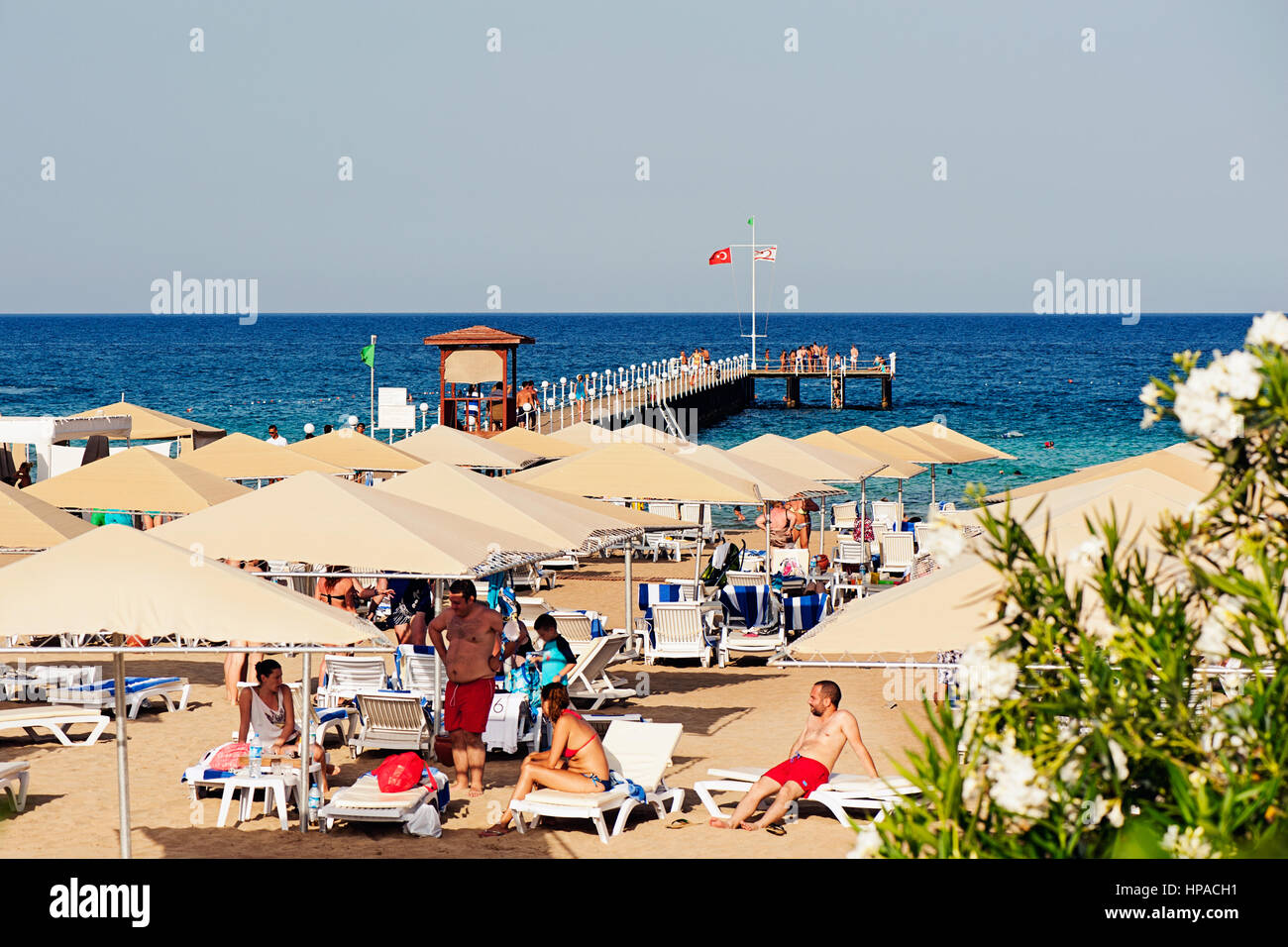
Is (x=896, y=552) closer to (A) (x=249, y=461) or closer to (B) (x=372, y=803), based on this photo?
(A) (x=249, y=461)

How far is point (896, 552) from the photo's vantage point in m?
19.0

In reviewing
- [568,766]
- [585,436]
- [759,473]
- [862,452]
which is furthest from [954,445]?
[568,766]

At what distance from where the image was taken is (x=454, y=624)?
9.41 m

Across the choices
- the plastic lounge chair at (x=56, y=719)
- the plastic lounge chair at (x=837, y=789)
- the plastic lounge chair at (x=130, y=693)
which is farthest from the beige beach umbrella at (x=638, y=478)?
the plastic lounge chair at (x=837, y=789)

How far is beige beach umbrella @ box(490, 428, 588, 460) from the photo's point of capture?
68.8 ft

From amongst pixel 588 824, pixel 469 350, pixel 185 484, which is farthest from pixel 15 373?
pixel 588 824

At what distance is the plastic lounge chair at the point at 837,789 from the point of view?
8.20 meters

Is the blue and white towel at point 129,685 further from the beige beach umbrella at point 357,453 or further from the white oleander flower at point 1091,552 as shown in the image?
the white oleander flower at point 1091,552

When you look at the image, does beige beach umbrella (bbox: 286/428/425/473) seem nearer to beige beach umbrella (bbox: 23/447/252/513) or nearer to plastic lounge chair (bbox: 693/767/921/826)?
beige beach umbrella (bbox: 23/447/252/513)

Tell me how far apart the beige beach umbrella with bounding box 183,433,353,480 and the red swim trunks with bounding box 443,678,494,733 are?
7.41 m

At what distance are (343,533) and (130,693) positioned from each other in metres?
2.68

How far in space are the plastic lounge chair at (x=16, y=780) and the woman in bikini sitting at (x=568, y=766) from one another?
270 cm
